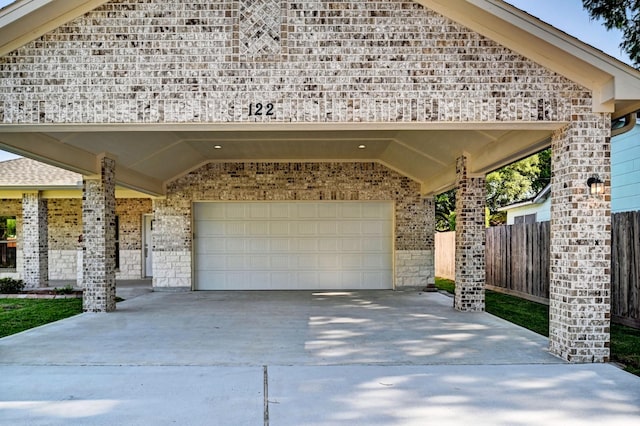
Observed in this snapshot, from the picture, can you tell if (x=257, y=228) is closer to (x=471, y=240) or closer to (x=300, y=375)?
(x=471, y=240)

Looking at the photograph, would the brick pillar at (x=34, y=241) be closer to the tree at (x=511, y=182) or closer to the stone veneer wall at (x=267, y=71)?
the stone veneer wall at (x=267, y=71)

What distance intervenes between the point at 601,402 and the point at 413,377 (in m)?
1.77

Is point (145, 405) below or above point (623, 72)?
below

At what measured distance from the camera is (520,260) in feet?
38.5

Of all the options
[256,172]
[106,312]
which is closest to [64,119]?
[106,312]

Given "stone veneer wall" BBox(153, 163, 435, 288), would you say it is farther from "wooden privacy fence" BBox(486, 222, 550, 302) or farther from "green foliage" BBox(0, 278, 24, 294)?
"green foliage" BBox(0, 278, 24, 294)

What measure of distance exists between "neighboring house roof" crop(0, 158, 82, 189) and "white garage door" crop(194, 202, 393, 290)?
3.65 metres

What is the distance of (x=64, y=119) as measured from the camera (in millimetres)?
5633

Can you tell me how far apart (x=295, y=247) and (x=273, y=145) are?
332cm

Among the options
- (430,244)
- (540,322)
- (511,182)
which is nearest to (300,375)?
(540,322)

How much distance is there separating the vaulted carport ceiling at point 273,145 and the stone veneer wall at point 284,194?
32cm

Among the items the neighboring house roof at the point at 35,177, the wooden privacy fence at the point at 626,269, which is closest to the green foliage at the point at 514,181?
the wooden privacy fence at the point at 626,269

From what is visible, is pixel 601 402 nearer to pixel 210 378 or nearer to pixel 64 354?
pixel 210 378

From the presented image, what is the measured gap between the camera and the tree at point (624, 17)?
31.5 feet
